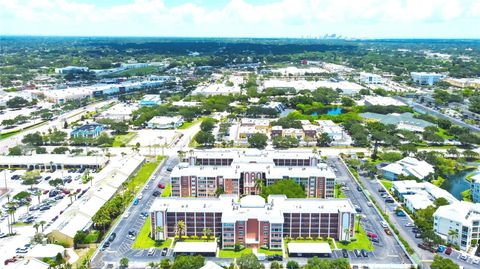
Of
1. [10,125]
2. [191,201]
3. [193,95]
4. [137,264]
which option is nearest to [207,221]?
[191,201]

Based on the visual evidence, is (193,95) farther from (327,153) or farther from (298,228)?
(298,228)

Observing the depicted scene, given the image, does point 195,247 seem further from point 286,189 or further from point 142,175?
point 142,175

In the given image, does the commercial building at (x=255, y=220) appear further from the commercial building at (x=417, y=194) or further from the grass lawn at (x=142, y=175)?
the grass lawn at (x=142, y=175)

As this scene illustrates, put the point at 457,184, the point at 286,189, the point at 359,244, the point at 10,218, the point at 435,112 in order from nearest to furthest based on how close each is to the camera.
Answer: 1. the point at 359,244
2. the point at 10,218
3. the point at 286,189
4. the point at 457,184
5. the point at 435,112

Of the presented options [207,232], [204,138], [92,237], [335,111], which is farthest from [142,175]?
[335,111]

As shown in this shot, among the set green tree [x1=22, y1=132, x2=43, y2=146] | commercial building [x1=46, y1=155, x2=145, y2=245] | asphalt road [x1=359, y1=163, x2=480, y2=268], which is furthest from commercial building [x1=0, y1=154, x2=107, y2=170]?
asphalt road [x1=359, y1=163, x2=480, y2=268]

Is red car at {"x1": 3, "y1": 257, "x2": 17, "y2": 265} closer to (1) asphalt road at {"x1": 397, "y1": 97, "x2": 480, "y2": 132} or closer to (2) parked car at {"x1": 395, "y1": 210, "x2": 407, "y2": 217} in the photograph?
(2) parked car at {"x1": 395, "y1": 210, "x2": 407, "y2": 217}
